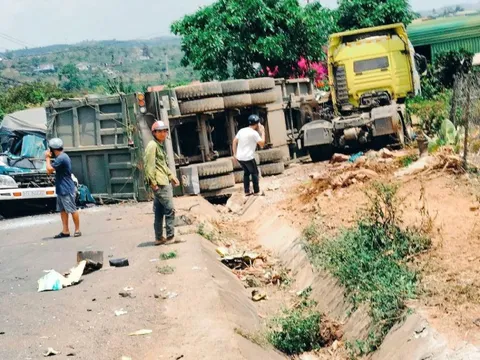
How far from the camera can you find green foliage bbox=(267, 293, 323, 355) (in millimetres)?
9344

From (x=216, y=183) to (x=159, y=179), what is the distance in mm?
6041

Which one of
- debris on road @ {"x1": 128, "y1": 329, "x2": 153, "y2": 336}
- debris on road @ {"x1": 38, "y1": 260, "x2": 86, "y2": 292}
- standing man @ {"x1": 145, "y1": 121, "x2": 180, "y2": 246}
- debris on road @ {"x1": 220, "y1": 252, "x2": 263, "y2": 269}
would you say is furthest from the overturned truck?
debris on road @ {"x1": 128, "y1": 329, "x2": 153, "y2": 336}

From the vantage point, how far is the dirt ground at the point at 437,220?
743 centimetres

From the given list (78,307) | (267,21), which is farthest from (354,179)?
(267,21)

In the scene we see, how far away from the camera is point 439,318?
289 inches

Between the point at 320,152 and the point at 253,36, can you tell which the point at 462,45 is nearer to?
the point at 253,36

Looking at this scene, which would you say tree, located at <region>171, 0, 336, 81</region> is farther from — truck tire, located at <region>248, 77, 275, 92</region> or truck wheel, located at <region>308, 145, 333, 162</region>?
truck tire, located at <region>248, 77, 275, 92</region>

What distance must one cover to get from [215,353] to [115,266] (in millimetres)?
5037

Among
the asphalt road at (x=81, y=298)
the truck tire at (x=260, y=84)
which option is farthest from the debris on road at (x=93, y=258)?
the truck tire at (x=260, y=84)

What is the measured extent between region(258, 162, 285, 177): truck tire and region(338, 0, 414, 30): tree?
16.9 metres

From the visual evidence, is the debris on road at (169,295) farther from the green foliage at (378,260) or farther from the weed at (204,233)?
the weed at (204,233)

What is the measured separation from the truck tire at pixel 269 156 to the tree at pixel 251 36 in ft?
40.7

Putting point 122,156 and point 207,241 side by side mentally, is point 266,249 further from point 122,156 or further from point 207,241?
point 122,156

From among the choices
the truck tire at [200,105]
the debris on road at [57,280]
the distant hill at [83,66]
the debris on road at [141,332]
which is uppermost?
the distant hill at [83,66]
